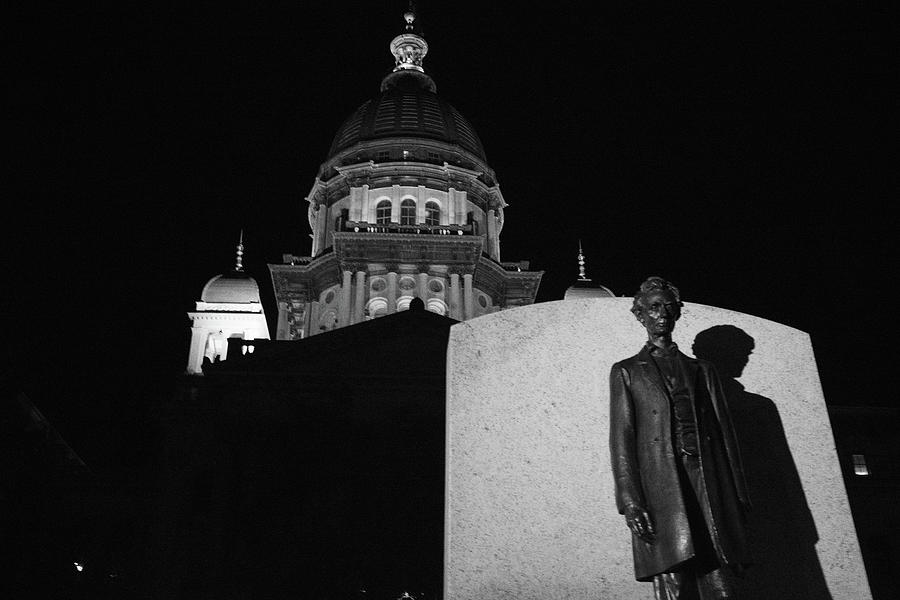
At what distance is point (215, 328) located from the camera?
161 ft

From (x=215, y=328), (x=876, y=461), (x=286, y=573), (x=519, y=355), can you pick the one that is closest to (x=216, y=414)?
(x=286, y=573)

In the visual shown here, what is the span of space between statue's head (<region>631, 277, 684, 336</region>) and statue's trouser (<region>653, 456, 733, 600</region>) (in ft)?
3.51

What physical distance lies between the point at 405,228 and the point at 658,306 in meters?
42.6

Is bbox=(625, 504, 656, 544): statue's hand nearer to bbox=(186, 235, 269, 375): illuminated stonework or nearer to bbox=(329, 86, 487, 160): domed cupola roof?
bbox=(186, 235, 269, 375): illuminated stonework

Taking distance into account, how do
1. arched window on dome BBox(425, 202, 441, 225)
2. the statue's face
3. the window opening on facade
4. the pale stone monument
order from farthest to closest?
arched window on dome BBox(425, 202, 441, 225) < the window opening on facade < the pale stone monument < the statue's face

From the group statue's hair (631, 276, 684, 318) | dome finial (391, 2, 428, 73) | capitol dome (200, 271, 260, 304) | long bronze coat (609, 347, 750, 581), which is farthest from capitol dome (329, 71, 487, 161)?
long bronze coat (609, 347, 750, 581)

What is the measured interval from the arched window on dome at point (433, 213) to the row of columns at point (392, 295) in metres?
5.52

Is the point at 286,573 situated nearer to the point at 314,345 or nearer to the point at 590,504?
the point at 314,345

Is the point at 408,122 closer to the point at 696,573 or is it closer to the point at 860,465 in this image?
the point at 860,465

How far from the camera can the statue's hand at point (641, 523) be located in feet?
17.0

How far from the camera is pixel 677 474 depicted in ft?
17.5

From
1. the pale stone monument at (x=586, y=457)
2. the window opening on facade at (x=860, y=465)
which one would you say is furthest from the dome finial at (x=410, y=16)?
the pale stone monument at (x=586, y=457)

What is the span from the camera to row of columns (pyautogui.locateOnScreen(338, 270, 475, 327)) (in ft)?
151

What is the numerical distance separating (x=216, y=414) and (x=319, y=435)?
401 centimetres
